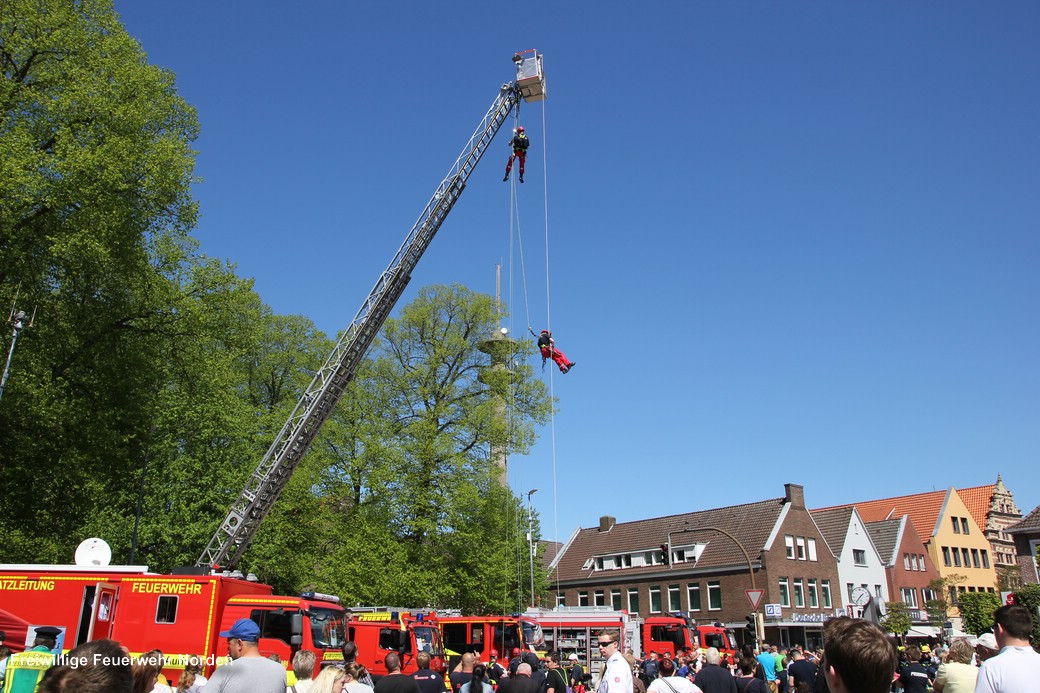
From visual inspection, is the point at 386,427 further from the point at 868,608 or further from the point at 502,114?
the point at 868,608

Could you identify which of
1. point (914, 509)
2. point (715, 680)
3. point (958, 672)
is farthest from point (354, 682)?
point (914, 509)

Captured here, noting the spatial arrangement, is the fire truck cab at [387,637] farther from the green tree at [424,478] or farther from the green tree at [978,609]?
the green tree at [978,609]

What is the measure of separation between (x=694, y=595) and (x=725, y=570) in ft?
10.0

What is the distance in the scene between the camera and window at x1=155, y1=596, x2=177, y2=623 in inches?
618

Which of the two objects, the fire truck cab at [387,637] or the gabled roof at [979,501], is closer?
the fire truck cab at [387,637]

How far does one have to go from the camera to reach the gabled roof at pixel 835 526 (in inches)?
2009

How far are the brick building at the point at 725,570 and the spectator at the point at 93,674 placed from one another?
41144 mm

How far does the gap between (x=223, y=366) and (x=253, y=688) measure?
27559 millimetres

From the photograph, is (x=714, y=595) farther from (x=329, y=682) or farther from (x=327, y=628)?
(x=329, y=682)

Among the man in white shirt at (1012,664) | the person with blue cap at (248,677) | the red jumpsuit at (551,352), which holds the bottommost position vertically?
the person with blue cap at (248,677)

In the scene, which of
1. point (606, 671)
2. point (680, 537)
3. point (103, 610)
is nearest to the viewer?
point (606, 671)

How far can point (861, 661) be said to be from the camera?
117 inches

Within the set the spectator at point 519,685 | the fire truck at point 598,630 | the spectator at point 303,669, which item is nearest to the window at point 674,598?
the fire truck at point 598,630

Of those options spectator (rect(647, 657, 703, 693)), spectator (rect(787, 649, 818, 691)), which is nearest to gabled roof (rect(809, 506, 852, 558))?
spectator (rect(787, 649, 818, 691))
